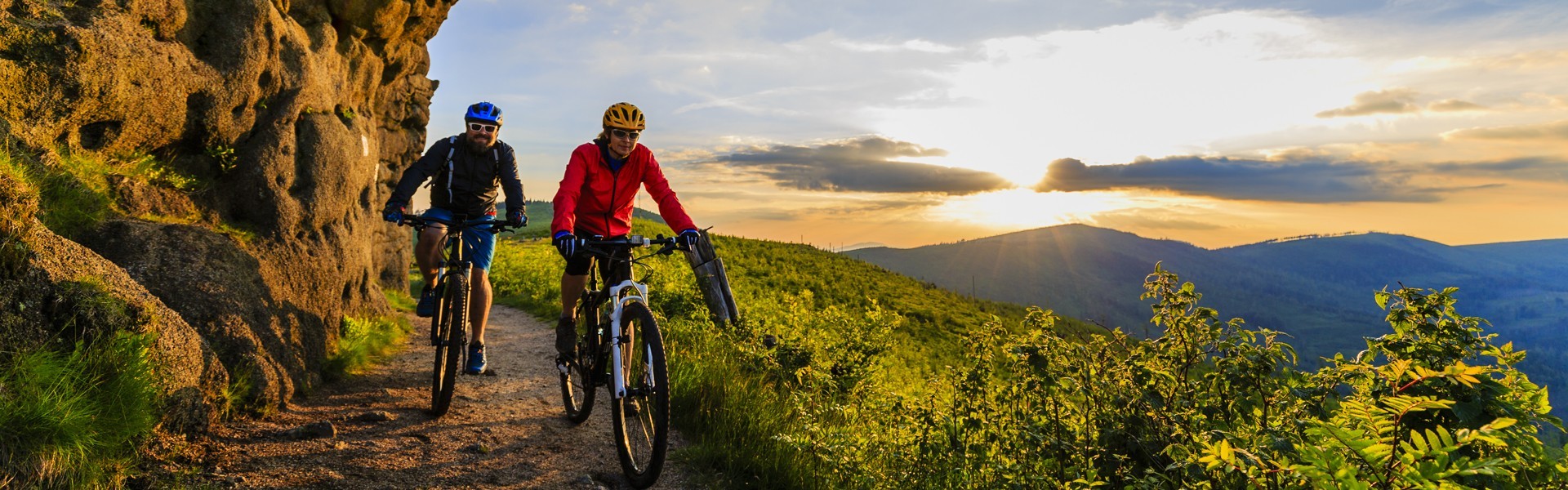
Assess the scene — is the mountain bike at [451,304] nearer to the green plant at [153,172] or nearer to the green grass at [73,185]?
the green grass at [73,185]

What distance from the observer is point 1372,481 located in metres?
2.50

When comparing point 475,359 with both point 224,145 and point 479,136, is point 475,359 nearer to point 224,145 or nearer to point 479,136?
point 479,136

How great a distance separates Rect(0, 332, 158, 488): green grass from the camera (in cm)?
361

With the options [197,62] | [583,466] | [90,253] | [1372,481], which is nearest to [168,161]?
[197,62]

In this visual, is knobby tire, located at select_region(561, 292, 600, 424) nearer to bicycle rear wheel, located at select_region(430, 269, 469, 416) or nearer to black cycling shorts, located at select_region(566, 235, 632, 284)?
black cycling shorts, located at select_region(566, 235, 632, 284)

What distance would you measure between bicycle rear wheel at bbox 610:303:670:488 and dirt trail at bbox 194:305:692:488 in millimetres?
286

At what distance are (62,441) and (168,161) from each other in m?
4.55

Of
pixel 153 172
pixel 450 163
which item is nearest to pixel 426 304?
pixel 450 163

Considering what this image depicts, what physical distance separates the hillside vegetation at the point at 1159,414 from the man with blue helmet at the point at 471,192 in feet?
6.60

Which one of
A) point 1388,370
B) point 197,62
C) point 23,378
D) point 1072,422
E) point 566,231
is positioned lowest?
point 1072,422

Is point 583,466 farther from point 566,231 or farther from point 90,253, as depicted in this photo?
point 90,253

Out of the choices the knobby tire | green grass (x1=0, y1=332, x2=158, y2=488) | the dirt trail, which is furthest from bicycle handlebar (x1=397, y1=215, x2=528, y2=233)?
green grass (x1=0, y1=332, x2=158, y2=488)

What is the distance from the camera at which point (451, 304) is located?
672 centimetres

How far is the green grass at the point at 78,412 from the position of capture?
3613 millimetres
